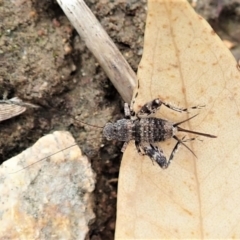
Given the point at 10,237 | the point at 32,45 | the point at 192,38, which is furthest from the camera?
the point at 32,45

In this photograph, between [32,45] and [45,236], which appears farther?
[32,45]

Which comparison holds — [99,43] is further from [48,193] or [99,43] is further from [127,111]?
[48,193]

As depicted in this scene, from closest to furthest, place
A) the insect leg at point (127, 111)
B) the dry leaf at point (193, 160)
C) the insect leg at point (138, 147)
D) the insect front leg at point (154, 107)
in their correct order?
the dry leaf at point (193, 160) → the insect front leg at point (154, 107) → the insect leg at point (138, 147) → the insect leg at point (127, 111)

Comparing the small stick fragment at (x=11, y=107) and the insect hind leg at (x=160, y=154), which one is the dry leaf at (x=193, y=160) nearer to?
the insect hind leg at (x=160, y=154)

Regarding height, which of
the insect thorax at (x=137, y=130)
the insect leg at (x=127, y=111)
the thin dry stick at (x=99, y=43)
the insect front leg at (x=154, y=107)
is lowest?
the insect thorax at (x=137, y=130)

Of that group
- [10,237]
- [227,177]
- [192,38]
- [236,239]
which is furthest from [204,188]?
[10,237]

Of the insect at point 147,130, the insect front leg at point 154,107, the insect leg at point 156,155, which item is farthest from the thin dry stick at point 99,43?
the insect leg at point 156,155

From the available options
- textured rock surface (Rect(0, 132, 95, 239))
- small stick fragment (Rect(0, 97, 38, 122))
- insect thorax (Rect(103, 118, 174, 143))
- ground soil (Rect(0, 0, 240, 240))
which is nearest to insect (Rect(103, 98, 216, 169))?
insect thorax (Rect(103, 118, 174, 143))

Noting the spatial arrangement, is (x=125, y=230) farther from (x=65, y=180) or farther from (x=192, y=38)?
(x=192, y=38)
